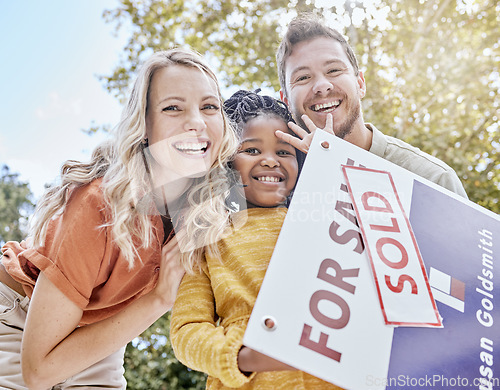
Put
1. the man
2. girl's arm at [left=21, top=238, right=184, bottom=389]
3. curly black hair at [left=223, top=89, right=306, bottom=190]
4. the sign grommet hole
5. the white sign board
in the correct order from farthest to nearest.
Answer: the man → curly black hair at [left=223, top=89, right=306, bottom=190] → girl's arm at [left=21, top=238, right=184, bottom=389] → the white sign board → the sign grommet hole

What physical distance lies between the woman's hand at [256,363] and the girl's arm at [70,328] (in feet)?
1.79

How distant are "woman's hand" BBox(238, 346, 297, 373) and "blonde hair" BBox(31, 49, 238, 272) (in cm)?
50

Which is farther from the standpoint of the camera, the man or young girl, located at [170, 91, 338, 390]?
the man

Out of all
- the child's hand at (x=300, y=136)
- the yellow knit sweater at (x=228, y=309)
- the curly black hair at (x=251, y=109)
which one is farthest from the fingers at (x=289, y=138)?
the yellow knit sweater at (x=228, y=309)

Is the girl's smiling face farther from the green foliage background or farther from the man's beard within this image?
the green foliage background

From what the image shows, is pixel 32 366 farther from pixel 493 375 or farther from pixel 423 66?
pixel 423 66

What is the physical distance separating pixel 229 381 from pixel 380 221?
63cm

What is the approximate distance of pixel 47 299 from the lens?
1597mm

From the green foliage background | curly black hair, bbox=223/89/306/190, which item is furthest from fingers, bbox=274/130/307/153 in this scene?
the green foliage background

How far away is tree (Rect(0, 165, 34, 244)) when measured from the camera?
34.4 feet

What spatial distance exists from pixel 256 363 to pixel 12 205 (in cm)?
1220

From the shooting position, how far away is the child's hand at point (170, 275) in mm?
1653

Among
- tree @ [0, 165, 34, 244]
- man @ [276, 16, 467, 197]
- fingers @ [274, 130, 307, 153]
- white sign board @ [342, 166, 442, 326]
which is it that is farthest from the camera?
tree @ [0, 165, 34, 244]

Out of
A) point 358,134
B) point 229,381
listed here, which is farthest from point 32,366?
point 358,134
